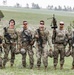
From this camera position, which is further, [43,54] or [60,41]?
[60,41]

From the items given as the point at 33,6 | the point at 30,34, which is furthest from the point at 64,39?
the point at 33,6

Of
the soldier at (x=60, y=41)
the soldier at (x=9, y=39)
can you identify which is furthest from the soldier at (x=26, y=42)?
the soldier at (x=60, y=41)

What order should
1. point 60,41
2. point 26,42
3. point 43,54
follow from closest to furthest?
1. point 43,54
2. point 60,41
3. point 26,42

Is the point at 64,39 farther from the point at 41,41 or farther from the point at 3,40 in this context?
the point at 3,40

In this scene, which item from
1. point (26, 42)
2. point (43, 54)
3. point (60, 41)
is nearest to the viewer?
point (43, 54)

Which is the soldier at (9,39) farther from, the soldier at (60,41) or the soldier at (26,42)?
the soldier at (60,41)

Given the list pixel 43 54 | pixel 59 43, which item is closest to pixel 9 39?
pixel 43 54

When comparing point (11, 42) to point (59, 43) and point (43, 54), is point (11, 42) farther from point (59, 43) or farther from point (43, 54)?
point (59, 43)

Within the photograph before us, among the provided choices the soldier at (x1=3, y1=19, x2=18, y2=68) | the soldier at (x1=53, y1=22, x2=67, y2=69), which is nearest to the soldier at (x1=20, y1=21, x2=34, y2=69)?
the soldier at (x1=3, y1=19, x2=18, y2=68)

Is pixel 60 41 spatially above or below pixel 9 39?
below

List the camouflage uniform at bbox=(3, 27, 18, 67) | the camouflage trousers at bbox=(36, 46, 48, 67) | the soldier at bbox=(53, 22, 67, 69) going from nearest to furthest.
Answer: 1. the camouflage trousers at bbox=(36, 46, 48, 67)
2. the soldier at bbox=(53, 22, 67, 69)
3. the camouflage uniform at bbox=(3, 27, 18, 67)

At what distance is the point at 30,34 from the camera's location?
54.6 ft

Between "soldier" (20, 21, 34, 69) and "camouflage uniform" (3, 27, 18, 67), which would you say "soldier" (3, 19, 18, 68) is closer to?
"camouflage uniform" (3, 27, 18, 67)

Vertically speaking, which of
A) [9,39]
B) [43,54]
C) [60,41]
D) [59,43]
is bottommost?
[43,54]
